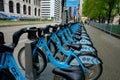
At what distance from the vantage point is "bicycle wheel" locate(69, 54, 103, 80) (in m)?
3.85

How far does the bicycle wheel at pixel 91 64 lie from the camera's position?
12.6 feet

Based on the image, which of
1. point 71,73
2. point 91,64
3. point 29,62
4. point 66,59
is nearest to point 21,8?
point 66,59

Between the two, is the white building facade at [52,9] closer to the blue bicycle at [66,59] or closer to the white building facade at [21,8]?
the white building facade at [21,8]

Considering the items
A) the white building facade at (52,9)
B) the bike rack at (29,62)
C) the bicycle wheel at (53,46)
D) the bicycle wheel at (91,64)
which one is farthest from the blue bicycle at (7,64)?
the white building facade at (52,9)

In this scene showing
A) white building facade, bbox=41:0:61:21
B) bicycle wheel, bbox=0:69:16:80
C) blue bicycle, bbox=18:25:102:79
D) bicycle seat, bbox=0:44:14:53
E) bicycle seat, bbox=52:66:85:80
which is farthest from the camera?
white building facade, bbox=41:0:61:21

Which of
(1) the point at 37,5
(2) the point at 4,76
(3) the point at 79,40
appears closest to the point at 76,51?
(3) the point at 79,40

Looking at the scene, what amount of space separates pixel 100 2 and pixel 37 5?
231 ft

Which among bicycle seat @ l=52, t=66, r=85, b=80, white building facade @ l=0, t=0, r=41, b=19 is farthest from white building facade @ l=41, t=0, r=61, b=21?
bicycle seat @ l=52, t=66, r=85, b=80

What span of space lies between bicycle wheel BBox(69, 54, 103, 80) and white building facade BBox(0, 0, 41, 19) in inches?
2221

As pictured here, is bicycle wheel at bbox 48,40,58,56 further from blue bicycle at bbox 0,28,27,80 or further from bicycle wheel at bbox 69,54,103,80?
blue bicycle at bbox 0,28,27,80

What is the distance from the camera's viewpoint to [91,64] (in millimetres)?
3951

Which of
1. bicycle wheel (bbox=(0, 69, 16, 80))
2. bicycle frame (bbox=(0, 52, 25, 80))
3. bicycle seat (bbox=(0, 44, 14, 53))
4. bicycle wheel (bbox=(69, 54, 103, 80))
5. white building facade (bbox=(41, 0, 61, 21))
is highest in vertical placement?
white building facade (bbox=(41, 0, 61, 21))

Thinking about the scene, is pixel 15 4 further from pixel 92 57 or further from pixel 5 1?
pixel 92 57

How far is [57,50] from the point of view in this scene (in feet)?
16.3
